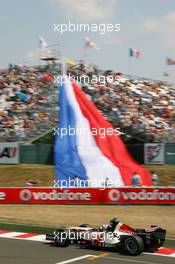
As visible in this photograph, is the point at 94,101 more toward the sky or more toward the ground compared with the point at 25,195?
more toward the sky

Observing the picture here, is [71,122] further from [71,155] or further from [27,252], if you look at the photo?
[27,252]

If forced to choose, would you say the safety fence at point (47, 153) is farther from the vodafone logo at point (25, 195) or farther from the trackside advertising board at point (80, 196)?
the vodafone logo at point (25, 195)

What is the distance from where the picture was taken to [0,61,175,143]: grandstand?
29.5 m

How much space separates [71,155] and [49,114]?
8.10 metres

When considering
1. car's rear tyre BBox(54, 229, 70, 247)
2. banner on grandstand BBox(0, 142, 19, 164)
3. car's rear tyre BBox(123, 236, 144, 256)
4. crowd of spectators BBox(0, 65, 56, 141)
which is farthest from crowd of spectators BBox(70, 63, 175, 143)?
car's rear tyre BBox(123, 236, 144, 256)

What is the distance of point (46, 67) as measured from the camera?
34656 millimetres

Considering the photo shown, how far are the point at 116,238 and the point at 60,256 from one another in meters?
1.38

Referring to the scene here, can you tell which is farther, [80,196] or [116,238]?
[80,196]

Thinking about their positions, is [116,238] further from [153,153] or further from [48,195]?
[153,153]

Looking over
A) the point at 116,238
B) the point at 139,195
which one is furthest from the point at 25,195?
the point at 116,238

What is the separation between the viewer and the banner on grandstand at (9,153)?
2942 centimetres

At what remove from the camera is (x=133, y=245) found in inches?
455

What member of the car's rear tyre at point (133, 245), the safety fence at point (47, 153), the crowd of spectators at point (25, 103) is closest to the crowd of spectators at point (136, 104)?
the safety fence at point (47, 153)

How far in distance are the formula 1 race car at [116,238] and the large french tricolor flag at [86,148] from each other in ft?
31.4
